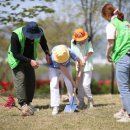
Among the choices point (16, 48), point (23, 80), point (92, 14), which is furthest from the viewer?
point (92, 14)

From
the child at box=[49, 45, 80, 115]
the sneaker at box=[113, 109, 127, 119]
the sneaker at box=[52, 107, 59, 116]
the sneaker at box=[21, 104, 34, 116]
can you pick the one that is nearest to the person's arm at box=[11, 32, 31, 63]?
the child at box=[49, 45, 80, 115]

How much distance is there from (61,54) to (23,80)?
3.39ft

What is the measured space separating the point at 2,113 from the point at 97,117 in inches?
73.1

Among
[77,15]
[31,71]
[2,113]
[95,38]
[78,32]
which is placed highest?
[78,32]

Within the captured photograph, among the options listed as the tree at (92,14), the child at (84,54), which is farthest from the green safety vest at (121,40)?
the tree at (92,14)

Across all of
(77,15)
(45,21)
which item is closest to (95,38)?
(77,15)

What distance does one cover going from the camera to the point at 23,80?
26.9 ft

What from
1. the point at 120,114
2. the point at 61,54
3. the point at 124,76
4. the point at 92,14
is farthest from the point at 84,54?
the point at 92,14

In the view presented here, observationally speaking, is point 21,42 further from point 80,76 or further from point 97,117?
point 97,117

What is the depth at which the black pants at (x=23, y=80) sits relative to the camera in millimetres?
8188

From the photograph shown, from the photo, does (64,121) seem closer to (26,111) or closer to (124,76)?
(26,111)

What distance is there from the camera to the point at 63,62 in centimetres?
781

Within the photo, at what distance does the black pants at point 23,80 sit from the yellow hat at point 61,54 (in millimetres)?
778

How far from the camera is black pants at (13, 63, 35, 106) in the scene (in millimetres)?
8188
